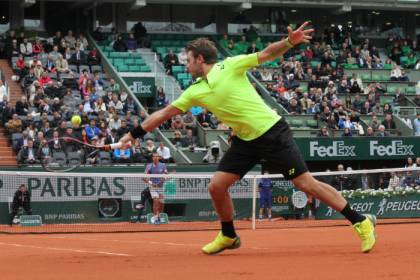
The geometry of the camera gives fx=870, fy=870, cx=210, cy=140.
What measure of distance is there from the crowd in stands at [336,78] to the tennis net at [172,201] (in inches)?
249

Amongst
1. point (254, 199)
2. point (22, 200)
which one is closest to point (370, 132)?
point (254, 199)

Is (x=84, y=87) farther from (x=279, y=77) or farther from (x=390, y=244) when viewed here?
(x=390, y=244)

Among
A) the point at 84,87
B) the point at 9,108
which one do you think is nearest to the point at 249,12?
the point at 84,87

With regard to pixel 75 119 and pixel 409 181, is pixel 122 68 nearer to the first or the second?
pixel 75 119

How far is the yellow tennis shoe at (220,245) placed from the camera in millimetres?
9367

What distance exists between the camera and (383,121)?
3112cm

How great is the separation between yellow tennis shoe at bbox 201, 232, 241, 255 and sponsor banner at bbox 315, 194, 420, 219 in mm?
13126

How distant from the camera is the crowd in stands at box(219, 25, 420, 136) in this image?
100ft

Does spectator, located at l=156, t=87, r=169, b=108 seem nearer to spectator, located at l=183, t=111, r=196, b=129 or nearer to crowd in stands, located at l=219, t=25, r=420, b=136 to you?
spectator, located at l=183, t=111, r=196, b=129

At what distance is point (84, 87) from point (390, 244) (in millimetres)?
19455

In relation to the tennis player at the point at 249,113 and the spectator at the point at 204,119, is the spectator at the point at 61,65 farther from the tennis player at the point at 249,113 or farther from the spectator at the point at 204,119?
the tennis player at the point at 249,113

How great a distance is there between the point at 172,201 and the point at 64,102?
22.9 feet

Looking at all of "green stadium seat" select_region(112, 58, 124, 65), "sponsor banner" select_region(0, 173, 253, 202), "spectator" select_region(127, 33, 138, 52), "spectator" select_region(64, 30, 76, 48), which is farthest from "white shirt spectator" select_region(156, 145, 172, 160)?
"spectator" select_region(127, 33, 138, 52)

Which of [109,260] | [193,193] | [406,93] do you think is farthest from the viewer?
[406,93]
